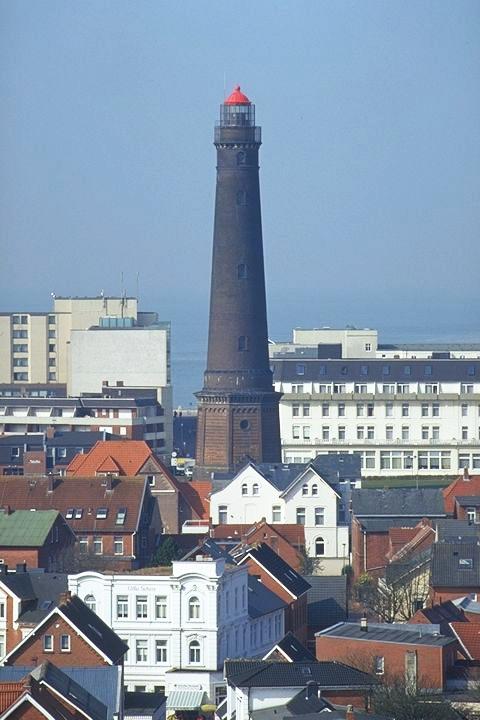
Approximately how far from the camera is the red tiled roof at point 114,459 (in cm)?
8000

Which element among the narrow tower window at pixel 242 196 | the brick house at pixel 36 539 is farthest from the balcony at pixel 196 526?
the narrow tower window at pixel 242 196

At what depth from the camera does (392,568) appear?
6141 cm

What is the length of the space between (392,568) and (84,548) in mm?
9164

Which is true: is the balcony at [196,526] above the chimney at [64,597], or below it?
above

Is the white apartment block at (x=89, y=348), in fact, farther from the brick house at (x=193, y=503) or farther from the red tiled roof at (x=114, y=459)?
the brick house at (x=193, y=503)

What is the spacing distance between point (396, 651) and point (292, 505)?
3031 cm

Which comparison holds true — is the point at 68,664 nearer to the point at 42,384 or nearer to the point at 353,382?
the point at 353,382

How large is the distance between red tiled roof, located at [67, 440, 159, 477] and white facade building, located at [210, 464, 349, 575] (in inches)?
103

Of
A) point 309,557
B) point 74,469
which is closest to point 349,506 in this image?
point 309,557

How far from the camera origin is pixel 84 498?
70.1 m

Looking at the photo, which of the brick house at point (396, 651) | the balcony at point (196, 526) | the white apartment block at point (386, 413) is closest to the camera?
the brick house at point (396, 651)

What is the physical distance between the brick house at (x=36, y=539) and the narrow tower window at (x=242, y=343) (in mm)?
25204

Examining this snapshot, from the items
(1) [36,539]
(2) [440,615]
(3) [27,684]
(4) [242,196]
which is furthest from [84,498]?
(3) [27,684]

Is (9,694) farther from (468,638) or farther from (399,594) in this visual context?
(399,594)
